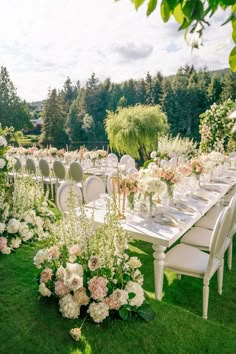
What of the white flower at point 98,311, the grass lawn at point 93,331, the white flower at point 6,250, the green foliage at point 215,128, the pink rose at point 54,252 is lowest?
the grass lawn at point 93,331

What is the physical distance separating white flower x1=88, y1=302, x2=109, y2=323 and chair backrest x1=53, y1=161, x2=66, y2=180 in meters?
5.19

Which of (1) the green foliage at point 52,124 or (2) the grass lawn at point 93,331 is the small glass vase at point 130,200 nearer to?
(2) the grass lawn at point 93,331

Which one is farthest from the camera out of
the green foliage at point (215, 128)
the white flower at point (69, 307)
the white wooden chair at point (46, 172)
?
the green foliage at point (215, 128)

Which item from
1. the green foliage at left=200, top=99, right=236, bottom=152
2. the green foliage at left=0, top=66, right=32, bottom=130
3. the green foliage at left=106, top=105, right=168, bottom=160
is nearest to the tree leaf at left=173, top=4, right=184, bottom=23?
the green foliage at left=200, top=99, right=236, bottom=152

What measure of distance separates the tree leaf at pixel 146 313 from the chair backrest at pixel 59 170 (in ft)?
16.9

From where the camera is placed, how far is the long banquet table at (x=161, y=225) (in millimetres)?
2535

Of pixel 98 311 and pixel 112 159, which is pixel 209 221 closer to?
pixel 98 311

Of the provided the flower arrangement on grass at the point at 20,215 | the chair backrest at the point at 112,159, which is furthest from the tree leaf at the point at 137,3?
the chair backrest at the point at 112,159

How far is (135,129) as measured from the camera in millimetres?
11008

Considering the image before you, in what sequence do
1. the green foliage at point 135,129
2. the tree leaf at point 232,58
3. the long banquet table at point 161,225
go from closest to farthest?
the tree leaf at point 232,58 → the long banquet table at point 161,225 → the green foliage at point 135,129

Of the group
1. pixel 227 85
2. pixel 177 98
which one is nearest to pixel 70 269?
pixel 227 85

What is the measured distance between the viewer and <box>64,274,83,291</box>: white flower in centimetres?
157

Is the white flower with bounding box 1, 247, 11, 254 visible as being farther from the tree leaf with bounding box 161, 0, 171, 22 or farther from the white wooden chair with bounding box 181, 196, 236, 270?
the tree leaf with bounding box 161, 0, 171, 22

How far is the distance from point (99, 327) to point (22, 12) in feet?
5.99
